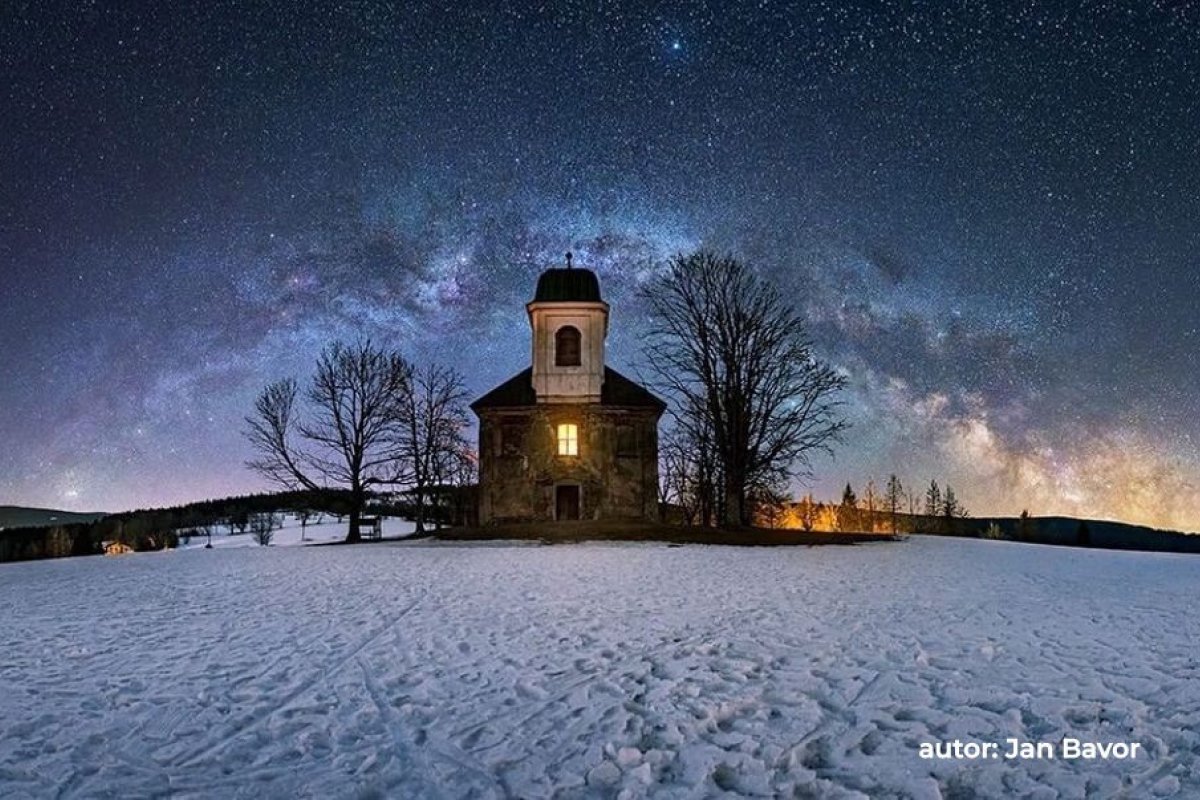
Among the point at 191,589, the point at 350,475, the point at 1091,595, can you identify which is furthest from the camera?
the point at 350,475

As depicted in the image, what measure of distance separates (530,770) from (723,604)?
24.6ft

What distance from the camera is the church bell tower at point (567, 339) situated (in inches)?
1382

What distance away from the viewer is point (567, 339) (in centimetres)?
3566

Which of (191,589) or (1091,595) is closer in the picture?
(1091,595)

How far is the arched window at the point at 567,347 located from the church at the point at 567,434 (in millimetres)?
50

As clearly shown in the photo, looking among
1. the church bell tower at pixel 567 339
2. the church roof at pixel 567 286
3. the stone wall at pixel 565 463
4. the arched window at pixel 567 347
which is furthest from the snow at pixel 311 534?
the church roof at pixel 567 286

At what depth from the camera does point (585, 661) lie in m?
7.94

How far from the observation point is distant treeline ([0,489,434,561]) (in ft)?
162

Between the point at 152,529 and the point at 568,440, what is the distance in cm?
6191

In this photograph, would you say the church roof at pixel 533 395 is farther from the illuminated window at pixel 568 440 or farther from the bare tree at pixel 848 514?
the bare tree at pixel 848 514

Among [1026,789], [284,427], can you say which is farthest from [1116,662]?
[284,427]

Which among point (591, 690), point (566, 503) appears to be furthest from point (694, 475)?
point (591, 690)

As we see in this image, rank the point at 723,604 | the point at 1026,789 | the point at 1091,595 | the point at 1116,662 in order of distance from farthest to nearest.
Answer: the point at 1091,595
the point at 723,604
the point at 1116,662
the point at 1026,789

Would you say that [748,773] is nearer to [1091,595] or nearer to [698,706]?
[698,706]
